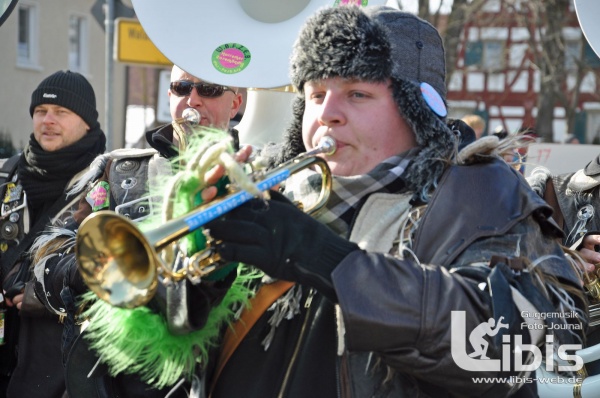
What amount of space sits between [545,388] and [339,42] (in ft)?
7.80

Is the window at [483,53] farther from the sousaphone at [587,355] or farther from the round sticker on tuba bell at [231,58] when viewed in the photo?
the round sticker on tuba bell at [231,58]

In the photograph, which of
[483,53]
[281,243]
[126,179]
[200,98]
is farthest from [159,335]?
[483,53]

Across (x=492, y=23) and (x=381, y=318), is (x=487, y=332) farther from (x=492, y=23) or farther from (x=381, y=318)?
(x=492, y=23)

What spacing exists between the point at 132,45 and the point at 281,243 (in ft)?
17.3

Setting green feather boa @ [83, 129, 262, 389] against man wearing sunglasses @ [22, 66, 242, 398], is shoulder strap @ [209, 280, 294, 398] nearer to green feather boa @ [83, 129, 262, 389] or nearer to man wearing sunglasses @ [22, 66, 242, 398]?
green feather boa @ [83, 129, 262, 389]

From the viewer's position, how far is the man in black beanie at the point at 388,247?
7.15ft

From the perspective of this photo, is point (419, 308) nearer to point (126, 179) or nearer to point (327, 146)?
point (327, 146)

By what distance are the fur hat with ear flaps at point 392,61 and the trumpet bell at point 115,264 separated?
2.35 feet

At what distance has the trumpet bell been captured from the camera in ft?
7.14

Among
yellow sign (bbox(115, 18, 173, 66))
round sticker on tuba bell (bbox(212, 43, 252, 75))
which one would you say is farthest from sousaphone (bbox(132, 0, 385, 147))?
yellow sign (bbox(115, 18, 173, 66))

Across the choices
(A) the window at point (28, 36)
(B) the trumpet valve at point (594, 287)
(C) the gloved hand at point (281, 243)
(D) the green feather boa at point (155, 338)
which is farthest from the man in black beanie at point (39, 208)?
(A) the window at point (28, 36)

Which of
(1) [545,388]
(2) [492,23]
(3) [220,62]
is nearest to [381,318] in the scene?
(3) [220,62]

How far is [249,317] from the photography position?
2.60 m

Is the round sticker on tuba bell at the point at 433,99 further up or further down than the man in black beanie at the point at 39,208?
further up
